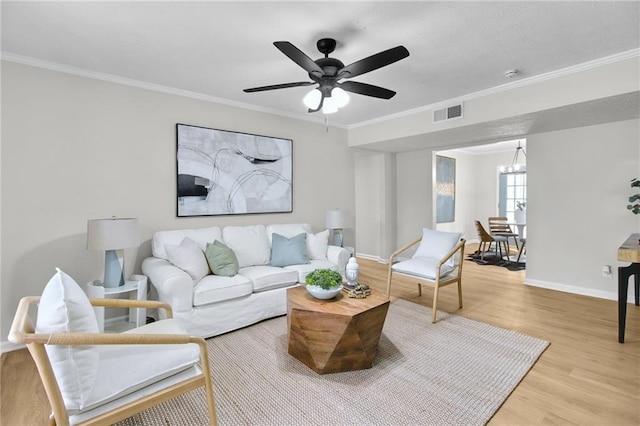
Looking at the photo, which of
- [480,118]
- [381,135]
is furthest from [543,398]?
[381,135]

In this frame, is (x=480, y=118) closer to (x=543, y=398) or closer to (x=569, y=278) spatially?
(x=569, y=278)

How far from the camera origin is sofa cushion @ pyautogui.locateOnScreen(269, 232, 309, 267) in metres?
3.62

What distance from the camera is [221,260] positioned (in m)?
3.17

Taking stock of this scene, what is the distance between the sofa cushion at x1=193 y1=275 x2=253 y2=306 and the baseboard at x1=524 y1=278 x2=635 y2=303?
4.01 metres

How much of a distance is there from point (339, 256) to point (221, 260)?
1440 millimetres

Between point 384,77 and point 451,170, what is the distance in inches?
194

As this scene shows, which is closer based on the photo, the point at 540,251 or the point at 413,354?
the point at 413,354

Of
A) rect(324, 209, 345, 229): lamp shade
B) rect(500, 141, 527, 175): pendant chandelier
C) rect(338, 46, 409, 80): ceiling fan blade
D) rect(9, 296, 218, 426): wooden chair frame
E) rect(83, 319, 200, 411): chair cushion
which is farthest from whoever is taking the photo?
rect(500, 141, 527, 175): pendant chandelier

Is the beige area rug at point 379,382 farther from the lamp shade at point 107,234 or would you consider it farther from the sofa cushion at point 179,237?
the lamp shade at point 107,234

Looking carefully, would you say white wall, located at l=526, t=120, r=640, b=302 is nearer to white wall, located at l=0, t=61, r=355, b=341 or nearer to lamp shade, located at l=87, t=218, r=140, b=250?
white wall, located at l=0, t=61, r=355, b=341

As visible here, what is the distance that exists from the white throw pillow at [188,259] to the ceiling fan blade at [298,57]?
2.00 meters

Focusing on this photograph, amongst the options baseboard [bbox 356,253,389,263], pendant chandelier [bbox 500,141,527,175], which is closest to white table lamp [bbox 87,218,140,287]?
baseboard [bbox 356,253,389,263]

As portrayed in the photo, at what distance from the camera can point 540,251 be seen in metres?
4.41

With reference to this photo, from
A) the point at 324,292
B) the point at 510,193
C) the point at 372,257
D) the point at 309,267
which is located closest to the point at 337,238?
the point at 309,267
